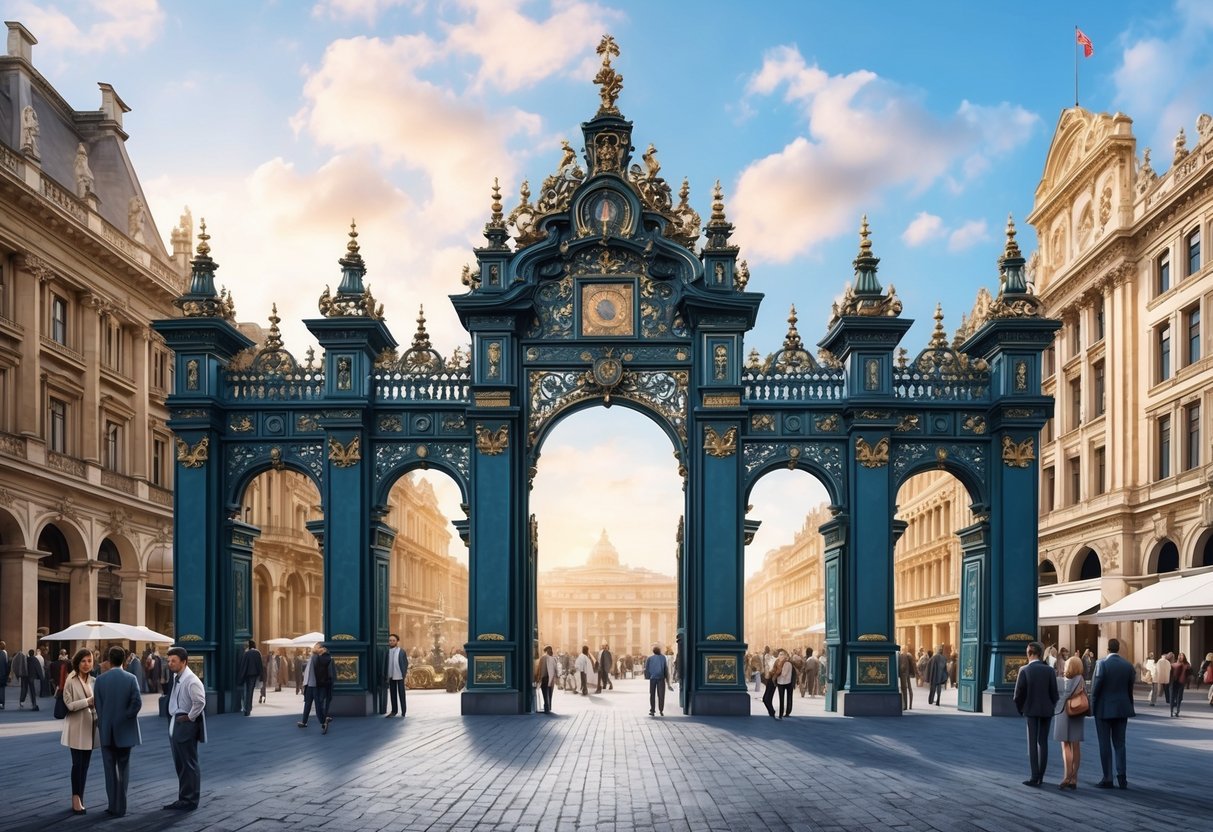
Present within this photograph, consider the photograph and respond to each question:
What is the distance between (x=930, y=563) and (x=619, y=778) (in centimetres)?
5186

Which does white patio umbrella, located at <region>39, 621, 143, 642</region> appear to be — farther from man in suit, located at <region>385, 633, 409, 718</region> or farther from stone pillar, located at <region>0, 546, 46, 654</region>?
man in suit, located at <region>385, 633, 409, 718</region>

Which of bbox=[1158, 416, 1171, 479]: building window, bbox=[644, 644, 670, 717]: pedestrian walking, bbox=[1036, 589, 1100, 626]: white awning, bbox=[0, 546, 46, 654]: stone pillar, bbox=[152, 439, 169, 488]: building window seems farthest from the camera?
bbox=[152, 439, 169, 488]: building window

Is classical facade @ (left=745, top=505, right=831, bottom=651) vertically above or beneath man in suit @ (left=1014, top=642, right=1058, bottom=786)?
beneath

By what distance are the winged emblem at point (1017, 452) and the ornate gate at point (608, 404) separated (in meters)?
0.04

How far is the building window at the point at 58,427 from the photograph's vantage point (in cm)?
4253

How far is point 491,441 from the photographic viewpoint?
89.6 feet

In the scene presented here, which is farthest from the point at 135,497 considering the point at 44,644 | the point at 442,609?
the point at 442,609

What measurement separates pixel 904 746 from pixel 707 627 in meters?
7.26

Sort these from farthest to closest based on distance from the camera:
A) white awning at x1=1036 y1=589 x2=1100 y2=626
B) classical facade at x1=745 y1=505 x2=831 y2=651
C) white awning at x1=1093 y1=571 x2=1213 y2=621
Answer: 1. classical facade at x1=745 y1=505 x2=831 y2=651
2. white awning at x1=1036 y1=589 x2=1100 y2=626
3. white awning at x1=1093 y1=571 x2=1213 y2=621

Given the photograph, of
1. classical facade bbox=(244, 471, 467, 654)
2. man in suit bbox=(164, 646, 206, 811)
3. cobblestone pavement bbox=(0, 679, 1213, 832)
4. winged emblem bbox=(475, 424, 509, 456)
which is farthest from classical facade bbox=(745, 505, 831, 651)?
man in suit bbox=(164, 646, 206, 811)

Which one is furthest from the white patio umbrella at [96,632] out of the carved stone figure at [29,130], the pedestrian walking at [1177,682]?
the pedestrian walking at [1177,682]

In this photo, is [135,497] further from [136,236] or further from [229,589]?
[229,589]

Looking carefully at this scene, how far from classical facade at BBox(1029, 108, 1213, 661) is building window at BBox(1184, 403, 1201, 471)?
0.16 feet

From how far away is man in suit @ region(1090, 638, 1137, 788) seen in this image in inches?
602
